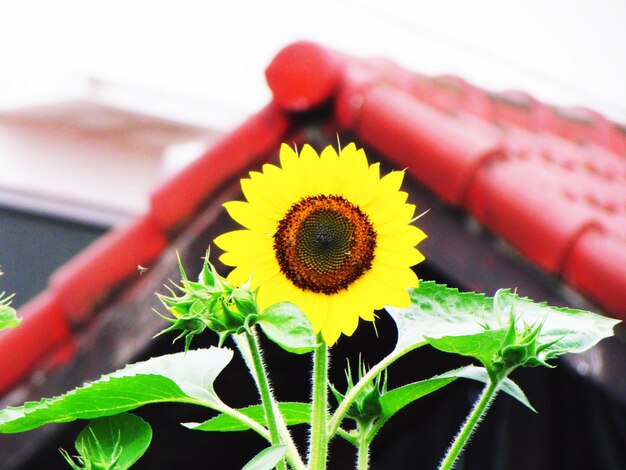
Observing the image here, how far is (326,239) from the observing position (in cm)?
44

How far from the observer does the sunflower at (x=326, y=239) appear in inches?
16.5

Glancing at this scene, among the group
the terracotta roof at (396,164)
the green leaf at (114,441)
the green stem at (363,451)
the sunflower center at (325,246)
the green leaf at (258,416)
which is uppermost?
the terracotta roof at (396,164)

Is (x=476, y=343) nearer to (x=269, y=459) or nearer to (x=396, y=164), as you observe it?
(x=269, y=459)

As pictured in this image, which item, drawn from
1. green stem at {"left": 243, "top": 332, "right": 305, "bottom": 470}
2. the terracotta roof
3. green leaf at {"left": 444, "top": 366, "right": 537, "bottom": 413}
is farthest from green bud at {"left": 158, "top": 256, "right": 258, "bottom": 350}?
the terracotta roof

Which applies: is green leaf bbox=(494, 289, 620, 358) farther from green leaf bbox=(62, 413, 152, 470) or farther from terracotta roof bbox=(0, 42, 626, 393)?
terracotta roof bbox=(0, 42, 626, 393)

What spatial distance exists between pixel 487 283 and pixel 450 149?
193 millimetres

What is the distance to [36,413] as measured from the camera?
0.39 metres

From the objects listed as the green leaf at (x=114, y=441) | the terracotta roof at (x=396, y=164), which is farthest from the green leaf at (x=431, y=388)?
the terracotta roof at (x=396, y=164)

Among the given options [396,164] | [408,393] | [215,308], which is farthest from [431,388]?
[396,164]

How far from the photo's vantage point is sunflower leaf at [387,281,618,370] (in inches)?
15.1

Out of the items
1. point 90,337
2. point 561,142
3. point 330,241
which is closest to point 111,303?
point 90,337

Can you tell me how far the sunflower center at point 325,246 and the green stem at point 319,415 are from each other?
0.13 ft

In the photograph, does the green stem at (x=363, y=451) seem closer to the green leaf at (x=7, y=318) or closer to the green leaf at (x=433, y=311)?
the green leaf at (x=433, y=311)

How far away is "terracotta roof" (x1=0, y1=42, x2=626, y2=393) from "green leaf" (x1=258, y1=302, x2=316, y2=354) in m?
0.72
